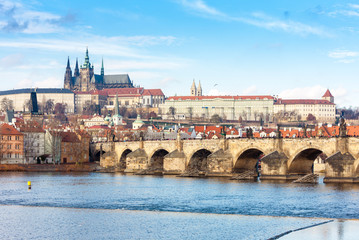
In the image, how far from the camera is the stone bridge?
52906mm

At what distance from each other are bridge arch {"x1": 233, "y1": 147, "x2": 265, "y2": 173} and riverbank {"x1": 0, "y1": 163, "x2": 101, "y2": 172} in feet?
77.1

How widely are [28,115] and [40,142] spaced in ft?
199

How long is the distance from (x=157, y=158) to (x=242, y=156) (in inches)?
660

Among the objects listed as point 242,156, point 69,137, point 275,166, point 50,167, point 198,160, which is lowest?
point 50,167

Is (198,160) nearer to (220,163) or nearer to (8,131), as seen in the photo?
(220,163)

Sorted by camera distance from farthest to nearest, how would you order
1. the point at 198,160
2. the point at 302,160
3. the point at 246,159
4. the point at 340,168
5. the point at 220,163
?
the point at 198,160
the point at 246,159
the point at 220,163
the point at 302,160
the point at 340,168

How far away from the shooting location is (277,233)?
1086 inches

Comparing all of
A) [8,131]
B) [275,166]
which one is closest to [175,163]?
[275,166]

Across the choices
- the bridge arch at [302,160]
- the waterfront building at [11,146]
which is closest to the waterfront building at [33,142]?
the waterfront building at [11,146]

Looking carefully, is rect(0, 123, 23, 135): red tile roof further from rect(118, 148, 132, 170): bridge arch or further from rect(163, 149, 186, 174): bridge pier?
rect(163, 149, 186, 174): bridge pier

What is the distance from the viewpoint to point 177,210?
37.8 m

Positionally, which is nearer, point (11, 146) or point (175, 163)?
point (175, 163)

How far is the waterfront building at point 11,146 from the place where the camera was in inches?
3243

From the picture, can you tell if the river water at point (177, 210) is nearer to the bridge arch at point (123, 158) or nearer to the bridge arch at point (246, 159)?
the bridge arch at point (246, 159)
